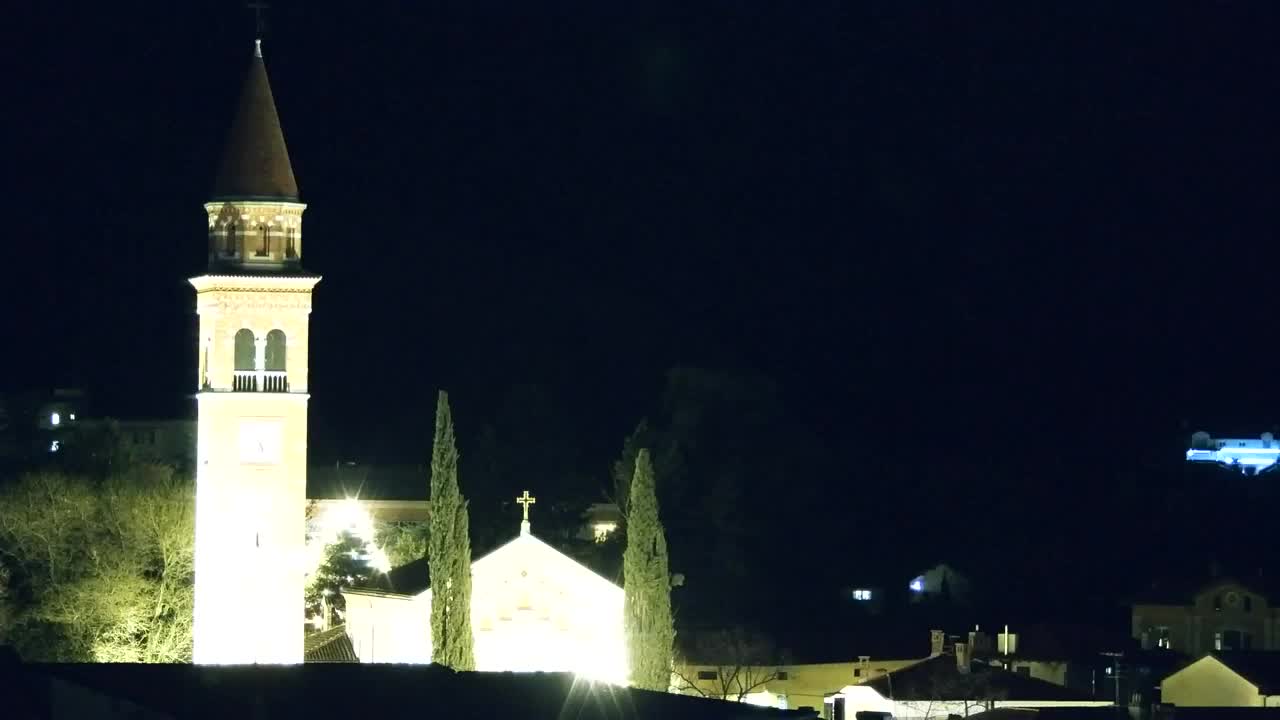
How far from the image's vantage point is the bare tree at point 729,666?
73438 mm

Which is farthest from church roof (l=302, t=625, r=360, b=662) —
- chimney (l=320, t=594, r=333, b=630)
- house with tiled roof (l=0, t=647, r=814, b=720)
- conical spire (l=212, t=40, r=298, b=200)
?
house with tiled roof (l=0, t=647, r=814, b=720)

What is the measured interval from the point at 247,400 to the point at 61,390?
7681 cm

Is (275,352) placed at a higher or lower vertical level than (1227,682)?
higher

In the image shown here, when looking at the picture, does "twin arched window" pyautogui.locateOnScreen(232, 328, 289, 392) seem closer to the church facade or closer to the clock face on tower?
the clock face on tower

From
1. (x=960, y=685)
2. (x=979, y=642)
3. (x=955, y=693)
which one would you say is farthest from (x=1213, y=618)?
(x=955, y=693)

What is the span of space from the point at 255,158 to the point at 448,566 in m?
10.7

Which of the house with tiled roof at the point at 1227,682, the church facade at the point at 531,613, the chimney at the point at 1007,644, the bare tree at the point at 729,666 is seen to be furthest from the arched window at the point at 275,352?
the house with tiled roof at the point at 1227,682

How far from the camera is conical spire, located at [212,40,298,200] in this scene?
67875mm

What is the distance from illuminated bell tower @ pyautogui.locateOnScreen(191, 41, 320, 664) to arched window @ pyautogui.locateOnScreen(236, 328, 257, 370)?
23 millimetres

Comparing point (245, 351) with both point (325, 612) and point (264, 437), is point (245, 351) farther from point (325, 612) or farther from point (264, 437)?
point (325, 612)

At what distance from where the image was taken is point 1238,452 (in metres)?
151

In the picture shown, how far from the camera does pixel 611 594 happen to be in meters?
70.4

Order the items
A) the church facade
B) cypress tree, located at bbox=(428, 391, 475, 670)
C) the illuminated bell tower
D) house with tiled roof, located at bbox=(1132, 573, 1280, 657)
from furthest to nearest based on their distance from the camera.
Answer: house with tiled roof, located at bbox=(1132, 573, 1280, 657)
the church facade
the illuminated bell tower
cypress tree, located at bbox=(428, 391, 475, 670)

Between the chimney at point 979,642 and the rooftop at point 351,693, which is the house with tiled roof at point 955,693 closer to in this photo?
the chimney at point 979,642
